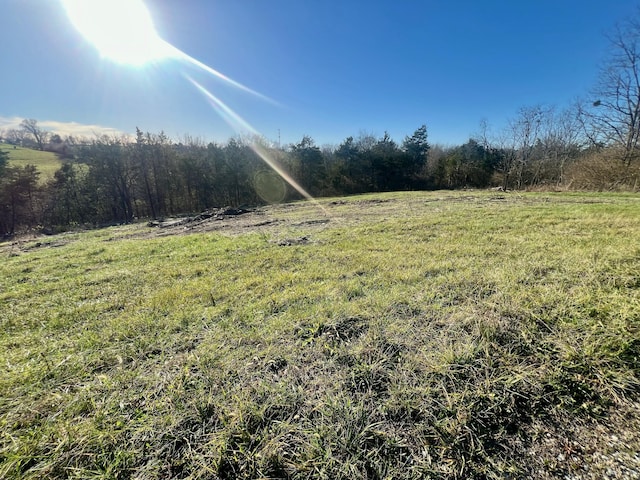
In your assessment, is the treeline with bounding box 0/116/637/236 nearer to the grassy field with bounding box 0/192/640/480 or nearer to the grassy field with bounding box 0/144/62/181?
the grassy field with bounding box 0/144/62/181

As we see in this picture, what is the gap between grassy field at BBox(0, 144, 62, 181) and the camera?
855 inches

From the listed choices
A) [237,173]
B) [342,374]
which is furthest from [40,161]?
[342,374]

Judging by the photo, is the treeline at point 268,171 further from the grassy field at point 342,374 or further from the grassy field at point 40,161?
the grassy field at point 342,374

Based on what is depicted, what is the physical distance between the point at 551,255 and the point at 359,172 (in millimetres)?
29101

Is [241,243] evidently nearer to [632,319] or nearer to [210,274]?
[210,274]

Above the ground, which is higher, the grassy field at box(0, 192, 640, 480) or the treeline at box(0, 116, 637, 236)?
the treeline at box(0, 116, 637, 236)

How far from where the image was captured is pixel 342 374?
181cm

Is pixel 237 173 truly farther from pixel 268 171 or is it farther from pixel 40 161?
pixel 40 161

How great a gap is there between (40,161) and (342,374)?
1581 inches

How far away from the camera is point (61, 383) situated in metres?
1.88

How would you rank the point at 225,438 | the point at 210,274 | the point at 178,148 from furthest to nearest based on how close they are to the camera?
the point at 178,148, the point at 210,274, the point at 225,438

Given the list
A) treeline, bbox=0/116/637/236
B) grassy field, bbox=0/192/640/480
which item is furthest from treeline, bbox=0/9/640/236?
grassy field, bbox=0/192/640/480

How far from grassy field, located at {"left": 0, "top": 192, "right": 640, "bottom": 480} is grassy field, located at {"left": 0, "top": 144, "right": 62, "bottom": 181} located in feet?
89.2

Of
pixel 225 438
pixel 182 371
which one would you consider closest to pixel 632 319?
pixel 225 438
